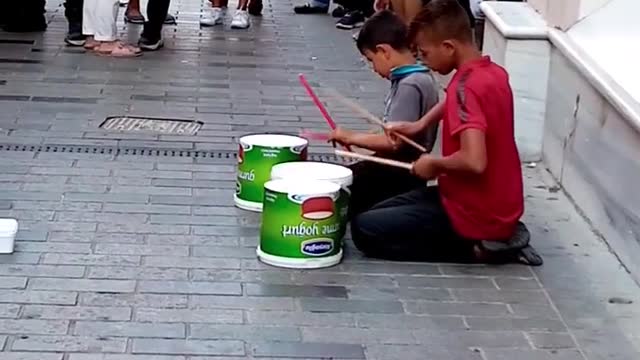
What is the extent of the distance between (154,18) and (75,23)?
0.61m

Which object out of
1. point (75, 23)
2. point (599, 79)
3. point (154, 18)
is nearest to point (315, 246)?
point (599, 79)

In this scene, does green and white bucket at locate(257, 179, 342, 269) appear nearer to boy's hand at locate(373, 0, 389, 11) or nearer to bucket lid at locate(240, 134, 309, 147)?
bucket lid at locate(240, 134, 309, 147)

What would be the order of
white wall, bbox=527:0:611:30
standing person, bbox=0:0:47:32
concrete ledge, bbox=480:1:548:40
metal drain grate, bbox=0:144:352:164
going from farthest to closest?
standing person, bbox=0:0:47:32 → concrete ledge, bbox=480:1:548:40 → metal drain grate, bbox=0:144:352:164 → white wall, bbox=527:0:611:30

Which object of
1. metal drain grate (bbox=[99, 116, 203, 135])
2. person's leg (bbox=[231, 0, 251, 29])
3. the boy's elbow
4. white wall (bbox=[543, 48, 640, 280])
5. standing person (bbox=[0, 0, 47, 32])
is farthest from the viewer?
person's leg (bbox=[231, 0, 251, 29])

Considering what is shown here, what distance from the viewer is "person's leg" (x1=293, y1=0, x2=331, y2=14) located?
38.4 feet

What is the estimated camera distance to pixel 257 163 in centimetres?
584

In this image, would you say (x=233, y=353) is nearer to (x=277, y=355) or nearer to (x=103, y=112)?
(x=277, y=355)

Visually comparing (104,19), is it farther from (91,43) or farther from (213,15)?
(213,15)

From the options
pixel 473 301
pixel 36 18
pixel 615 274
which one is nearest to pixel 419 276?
pixel 473 301

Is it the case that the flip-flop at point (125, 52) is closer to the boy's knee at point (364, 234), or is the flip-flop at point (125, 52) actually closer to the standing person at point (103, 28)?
the standing person at point (103, 28)

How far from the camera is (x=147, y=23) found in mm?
9609

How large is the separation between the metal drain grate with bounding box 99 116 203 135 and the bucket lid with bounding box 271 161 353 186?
6.21 feet

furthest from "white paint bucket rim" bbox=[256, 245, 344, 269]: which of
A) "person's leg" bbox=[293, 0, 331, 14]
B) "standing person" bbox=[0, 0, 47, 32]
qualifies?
"person's leg" bbox=[293, 0, 331, 14]

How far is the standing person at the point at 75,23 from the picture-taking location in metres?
9.59
